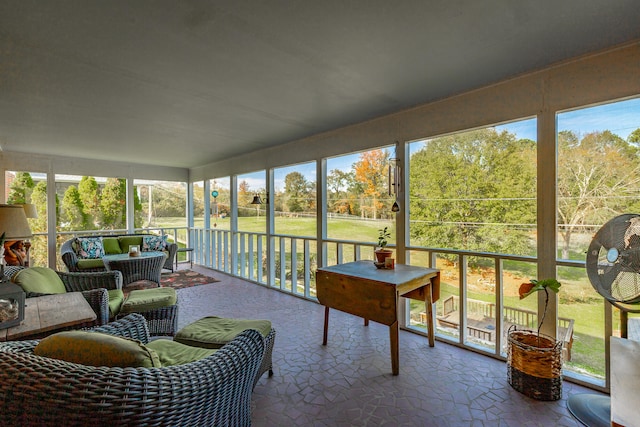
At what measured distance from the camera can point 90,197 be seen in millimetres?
6125

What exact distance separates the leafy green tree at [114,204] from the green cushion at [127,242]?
2.91 ft

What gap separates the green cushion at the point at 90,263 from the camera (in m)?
4.82

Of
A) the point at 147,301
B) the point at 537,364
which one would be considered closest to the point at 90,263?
the point at 147,301

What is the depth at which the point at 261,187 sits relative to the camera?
20.0ft

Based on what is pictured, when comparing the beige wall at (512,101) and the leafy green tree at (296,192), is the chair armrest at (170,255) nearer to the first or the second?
the leafy green tree at (296,192)

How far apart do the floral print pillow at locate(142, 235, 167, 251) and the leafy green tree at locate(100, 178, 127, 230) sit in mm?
1104

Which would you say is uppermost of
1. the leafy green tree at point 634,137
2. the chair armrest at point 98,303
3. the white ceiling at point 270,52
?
the white ceiling at point 270,52

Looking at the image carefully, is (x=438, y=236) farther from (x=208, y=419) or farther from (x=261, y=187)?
(x=208, y=419)

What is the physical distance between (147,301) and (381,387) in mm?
2090

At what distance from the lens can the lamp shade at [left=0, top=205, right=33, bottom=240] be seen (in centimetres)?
220

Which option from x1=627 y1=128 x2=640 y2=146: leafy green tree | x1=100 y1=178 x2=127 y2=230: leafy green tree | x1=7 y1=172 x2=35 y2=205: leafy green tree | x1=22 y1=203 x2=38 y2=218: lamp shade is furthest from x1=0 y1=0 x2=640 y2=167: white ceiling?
x1=100 y1=178 x2=127 y2=230: leafy green tree

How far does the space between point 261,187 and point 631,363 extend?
222 inches

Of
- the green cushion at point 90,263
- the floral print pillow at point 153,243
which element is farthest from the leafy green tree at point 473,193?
the green cushion at point 90,263

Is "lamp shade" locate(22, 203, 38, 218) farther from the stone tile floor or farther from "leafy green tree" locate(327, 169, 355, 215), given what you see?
"leafy green tree" locate(327, 169, 355, 215)
